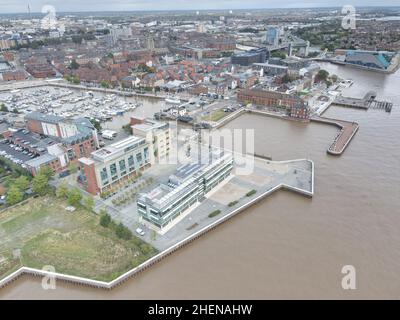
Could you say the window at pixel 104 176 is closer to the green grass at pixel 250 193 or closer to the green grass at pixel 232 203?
the green grass at pixel 232 203

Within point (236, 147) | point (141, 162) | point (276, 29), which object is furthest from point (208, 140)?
point (276, 29)

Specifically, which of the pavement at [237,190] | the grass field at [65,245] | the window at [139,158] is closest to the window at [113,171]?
the window at [139,158]

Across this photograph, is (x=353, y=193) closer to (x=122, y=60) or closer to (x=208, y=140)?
(x=208, y=140)

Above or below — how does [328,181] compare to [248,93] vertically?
below

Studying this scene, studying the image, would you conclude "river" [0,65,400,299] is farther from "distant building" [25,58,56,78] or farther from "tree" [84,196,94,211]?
"distant building" [25,58,56,78]

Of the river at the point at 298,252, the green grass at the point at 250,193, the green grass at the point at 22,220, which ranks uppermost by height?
the green grass at the point at 250,193

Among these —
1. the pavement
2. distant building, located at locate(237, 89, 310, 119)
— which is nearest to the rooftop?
the pavement
